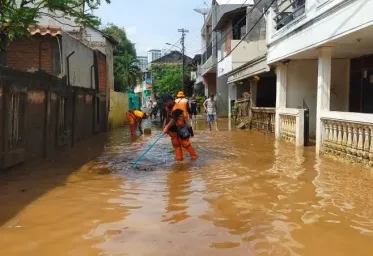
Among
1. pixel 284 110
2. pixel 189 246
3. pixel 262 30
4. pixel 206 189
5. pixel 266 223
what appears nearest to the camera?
pixel 189 246

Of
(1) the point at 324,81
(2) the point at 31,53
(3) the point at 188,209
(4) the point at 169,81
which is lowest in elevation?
(3) the point at 188,209

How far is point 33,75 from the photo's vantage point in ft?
26.9

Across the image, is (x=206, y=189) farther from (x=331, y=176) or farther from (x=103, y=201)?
(x=331, y=176)

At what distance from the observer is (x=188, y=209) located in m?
5.38

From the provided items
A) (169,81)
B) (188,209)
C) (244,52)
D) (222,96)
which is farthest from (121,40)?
(188,209)

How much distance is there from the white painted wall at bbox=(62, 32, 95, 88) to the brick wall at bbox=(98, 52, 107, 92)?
1537 millimetres

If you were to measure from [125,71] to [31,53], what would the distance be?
35.6 meters

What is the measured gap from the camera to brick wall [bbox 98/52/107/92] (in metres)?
17.4

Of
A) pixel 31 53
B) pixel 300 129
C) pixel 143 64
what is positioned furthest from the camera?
pixel 143 64

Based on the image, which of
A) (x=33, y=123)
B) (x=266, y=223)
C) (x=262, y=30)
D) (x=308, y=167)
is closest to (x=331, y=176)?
(x=308, y=167)

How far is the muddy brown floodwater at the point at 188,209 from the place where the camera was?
4.04m

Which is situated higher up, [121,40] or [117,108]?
[121,40]

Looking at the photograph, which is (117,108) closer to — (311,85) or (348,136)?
(311,85)

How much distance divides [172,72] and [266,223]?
157 ft
